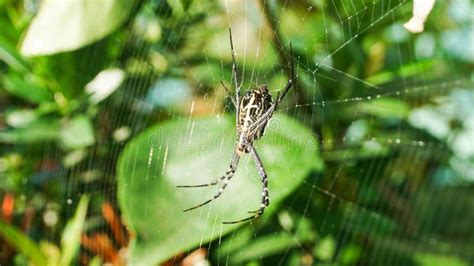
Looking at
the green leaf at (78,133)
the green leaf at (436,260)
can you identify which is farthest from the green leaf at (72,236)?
the green leaf at (436,260)

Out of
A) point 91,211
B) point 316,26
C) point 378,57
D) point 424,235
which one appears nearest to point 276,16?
point 316,26

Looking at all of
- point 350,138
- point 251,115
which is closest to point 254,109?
point 251,115

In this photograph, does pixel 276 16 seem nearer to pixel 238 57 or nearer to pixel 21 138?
pixel 238 57

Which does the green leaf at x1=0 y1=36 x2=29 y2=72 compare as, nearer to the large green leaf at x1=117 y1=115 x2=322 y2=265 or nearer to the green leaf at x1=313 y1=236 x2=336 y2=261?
the large green leaf at x1=117 y1=115 x2=322 y2=265

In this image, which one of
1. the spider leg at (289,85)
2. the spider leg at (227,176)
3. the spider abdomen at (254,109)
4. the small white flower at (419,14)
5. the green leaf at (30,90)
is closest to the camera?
the small white flower at (419,14)

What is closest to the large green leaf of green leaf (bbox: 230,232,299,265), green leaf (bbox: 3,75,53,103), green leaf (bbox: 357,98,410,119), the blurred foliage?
the blurred foliage

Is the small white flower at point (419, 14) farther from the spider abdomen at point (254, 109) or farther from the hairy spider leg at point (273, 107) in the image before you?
the spider abdomen at point (254, 109)
